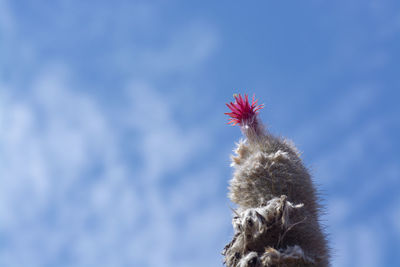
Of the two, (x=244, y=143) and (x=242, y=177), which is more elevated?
(x=244, y=143)

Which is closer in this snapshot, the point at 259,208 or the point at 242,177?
the point at 259,208

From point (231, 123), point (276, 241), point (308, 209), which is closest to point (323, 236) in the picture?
point (308, 209)

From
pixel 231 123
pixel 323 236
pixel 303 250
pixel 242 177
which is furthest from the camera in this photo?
pixel 231 123

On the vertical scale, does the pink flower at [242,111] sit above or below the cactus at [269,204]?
above

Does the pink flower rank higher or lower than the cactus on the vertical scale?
higher

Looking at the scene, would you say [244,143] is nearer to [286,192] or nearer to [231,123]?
[231,123]

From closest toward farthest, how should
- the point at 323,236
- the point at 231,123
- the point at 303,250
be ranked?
1. the point at 303,250
2. the point at 323,236
3. the point at 231,123

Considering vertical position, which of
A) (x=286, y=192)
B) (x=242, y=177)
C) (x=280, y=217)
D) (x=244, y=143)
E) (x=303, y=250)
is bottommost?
(x=303, y=250)
